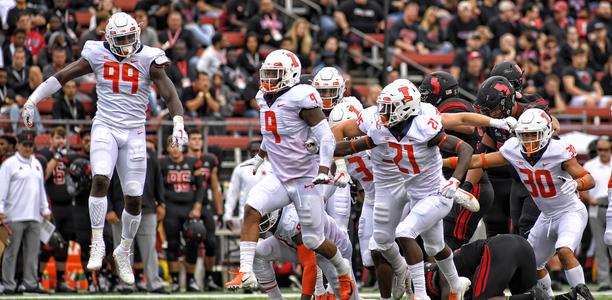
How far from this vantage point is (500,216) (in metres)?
13.6

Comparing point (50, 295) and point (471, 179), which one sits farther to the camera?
point (50, 295)

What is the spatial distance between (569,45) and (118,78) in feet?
39.9

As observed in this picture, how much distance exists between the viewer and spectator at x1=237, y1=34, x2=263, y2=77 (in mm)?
A: 19672

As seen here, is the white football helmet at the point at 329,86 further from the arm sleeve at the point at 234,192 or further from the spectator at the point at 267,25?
the spectator at the point at 267,25

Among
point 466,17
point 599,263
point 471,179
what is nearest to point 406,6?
point 466,17

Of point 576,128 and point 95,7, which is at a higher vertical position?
point 95,7

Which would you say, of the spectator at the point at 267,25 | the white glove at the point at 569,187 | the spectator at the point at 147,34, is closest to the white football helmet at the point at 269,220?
the white glove at the point at 569,187

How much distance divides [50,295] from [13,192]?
4.61 feet

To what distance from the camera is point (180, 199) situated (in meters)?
16.6

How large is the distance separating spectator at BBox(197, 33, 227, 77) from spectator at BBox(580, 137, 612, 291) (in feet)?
18.5

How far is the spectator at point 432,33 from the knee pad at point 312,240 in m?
11.0

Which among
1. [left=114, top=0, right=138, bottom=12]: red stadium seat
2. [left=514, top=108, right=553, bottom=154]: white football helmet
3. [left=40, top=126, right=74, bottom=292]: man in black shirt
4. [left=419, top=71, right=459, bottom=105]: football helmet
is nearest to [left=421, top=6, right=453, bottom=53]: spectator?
[left=114, top=0, right=138, bottom=12]: red stadium seat

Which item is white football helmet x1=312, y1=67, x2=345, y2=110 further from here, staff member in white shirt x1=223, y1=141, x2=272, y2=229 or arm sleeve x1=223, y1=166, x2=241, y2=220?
arm sleeve x1=223, y1=166, x2=241, y2=220

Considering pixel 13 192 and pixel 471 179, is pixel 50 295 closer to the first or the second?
pixel 13 192
